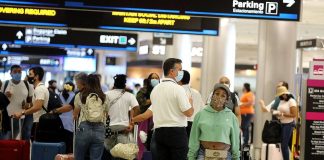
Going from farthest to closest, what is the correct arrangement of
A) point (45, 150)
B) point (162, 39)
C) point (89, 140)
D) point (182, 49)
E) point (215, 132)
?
point (182, 49) < point (162, 39) < point (45, 150) < point (89, 140) < point (215, 132)

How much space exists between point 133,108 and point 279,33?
5703mm

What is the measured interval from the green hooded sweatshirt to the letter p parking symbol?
159 inches

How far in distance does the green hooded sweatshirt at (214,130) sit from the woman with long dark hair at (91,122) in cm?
216

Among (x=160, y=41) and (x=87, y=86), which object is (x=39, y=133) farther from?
(x=160, y=41)

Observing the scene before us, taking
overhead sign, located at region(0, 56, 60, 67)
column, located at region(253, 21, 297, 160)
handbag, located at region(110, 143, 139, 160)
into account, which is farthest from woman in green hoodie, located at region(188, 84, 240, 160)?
overhead sign, located at region(0, 56, 60, 67)

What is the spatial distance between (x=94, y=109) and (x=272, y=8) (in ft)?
11.4

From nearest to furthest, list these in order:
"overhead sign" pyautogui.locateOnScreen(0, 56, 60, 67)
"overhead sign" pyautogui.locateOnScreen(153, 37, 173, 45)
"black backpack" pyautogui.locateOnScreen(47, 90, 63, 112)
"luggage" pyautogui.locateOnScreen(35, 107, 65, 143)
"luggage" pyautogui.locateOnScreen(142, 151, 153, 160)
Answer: "luggage" pyautogui.locateOnScreen(35, 107, 65, 143) → "black backpack" pyautogui.locateOnScreen(47, 90, 63, 112) → "luggage" pyautogui.locateOnScreen(142, 151, 153, 160) → "overhead sign" pyautogui.locateOnScreen(153, 37, 173, 45) → "overhead sign" pyautogui.locateOnScreen(0, 56, 60, 67)

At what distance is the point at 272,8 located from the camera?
10.6 meters

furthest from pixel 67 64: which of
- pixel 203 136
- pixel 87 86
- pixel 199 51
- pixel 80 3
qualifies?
pixel 203 136

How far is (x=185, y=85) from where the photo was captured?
9.42 m

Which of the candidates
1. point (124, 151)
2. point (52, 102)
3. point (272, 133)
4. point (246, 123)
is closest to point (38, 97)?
point (52, 102)

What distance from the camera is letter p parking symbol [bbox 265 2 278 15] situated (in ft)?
34.9

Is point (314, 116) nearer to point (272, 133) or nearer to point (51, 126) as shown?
point (272, 133)

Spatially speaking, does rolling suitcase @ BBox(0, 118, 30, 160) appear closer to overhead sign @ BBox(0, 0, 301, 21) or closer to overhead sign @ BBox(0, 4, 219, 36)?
overhead sign @ BBox(0, 0, 301, 21)
